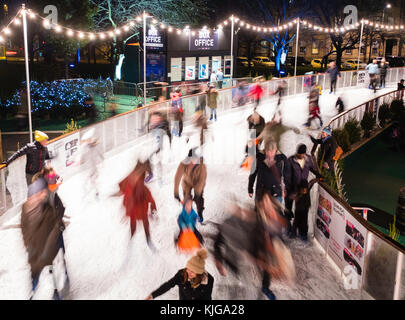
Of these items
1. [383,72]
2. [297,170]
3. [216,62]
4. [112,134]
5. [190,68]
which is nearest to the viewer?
[297,170]

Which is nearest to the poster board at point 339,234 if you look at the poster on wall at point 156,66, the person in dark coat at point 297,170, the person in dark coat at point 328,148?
the person in dark coat at point 297,170

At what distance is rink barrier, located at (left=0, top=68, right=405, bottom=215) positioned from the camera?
8.80m

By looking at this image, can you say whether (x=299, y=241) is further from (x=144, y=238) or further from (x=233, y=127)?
(x=233, y=127)

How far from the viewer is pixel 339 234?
7.00m

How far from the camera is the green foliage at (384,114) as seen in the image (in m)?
20.5

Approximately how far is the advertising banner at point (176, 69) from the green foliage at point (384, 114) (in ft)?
40.0

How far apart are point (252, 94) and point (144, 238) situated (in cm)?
1210

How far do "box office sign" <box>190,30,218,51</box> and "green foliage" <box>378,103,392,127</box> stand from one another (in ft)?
40.8

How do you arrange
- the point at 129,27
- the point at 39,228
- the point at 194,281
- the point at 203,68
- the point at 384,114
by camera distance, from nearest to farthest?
the point at 194,281, the point at 39,228, the point at 384,114, the point at 129,27, the point at 203,68

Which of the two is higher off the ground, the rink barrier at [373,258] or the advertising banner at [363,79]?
the advertising banner at [363,79]

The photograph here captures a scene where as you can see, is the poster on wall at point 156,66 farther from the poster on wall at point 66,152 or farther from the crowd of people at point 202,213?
the crowd of people at point 202,213

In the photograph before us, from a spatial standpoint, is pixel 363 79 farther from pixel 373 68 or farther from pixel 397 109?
pixel 397 109

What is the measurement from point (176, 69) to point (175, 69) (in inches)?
3.8

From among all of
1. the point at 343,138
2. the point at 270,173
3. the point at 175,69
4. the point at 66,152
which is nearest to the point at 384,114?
the point at 343,138
